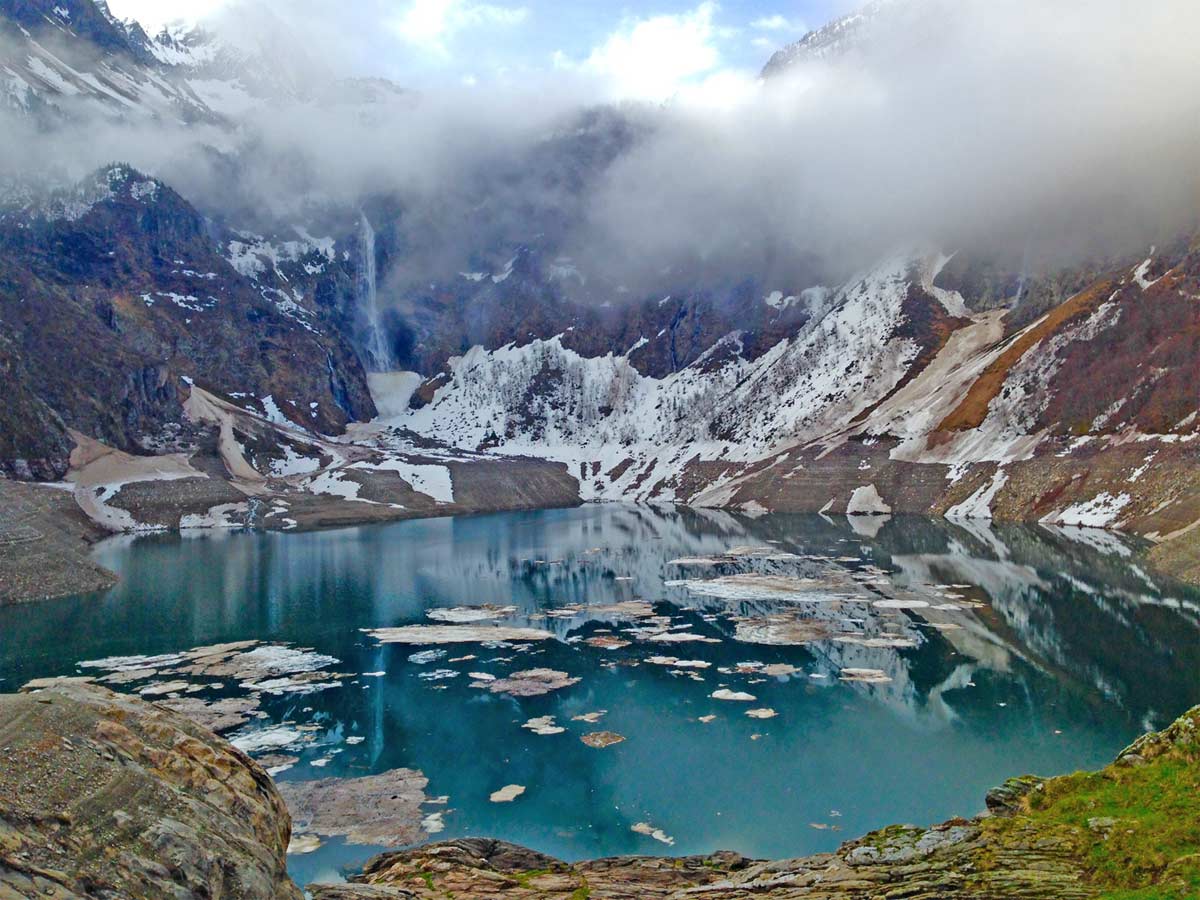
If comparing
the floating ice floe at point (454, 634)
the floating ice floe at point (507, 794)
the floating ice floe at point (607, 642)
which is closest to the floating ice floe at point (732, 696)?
the floating ice floe at point (607, 642)

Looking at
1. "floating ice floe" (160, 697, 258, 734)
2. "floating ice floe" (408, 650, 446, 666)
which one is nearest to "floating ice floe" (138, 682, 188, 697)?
"floating ice floe" (160, 697, 258, 734)

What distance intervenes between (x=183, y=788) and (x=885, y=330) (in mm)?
186934

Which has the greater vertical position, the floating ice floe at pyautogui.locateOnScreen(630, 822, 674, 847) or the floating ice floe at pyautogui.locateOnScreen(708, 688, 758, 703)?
→ the floating ice floe at pyautogui.locateOnScreen(708, 688, 758, 703)

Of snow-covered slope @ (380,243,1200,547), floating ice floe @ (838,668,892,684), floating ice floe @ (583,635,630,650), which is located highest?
snow-covered slope @ (380,243,1200,547)

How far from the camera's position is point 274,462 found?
165 m

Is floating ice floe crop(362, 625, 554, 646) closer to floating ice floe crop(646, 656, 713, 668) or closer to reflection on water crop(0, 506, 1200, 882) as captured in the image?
reflection on water crop(0, 506, 1200, 882)

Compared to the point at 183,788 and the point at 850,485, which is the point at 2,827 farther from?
the point at 850,485

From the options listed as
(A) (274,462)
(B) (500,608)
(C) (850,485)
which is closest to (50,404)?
(A) (274,462)

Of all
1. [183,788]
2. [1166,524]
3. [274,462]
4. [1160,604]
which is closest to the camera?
[183,788]

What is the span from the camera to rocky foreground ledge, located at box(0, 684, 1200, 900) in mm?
12172

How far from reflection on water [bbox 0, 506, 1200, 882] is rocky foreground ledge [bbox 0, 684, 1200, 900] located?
417cm

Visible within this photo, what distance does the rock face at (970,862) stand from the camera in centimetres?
1605

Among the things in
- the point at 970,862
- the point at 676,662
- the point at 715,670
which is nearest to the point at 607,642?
the point at 676,662

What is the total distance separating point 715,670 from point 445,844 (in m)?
24.8
